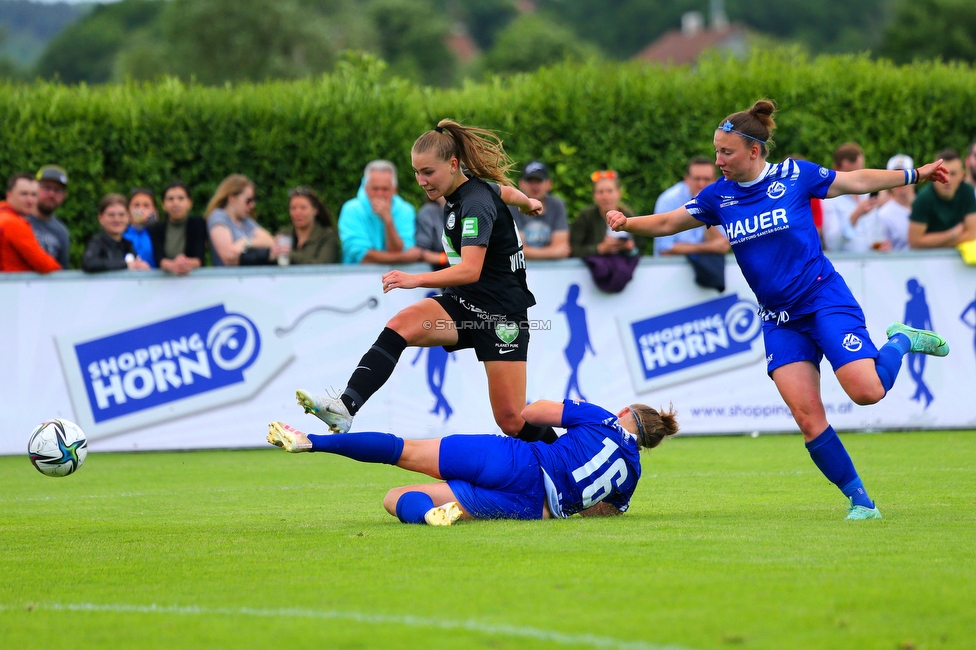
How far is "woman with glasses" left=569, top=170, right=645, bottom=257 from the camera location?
1196cm

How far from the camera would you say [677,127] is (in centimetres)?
1514

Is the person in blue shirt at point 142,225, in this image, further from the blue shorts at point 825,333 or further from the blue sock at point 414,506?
the blue shorts at point 825,333

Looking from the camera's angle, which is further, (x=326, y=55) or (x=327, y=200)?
(x=326, y=55)

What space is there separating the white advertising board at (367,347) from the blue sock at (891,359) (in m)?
4.89

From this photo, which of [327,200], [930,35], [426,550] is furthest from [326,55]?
[426,550]

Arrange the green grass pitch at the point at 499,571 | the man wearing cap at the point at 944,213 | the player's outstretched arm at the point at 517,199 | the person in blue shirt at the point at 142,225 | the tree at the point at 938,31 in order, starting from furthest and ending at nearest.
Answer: the tree at the point at 938,31
the man wearing cap at the point at 944,213
the person in blue shirt at the point at 142,225
the player's outstretched arm at the point at 517,199
the green grass pitch at the point at 499,571

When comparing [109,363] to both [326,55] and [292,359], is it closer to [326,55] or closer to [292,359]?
[292,359]

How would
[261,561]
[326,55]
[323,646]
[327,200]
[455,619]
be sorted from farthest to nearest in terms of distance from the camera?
1. [326,55]
2. [327,200]
3. [261,561]
4. [455,619]
5. [323,646]

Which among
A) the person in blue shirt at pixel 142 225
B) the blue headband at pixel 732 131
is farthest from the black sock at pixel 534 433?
the person in blue shirt at pixel 142 225

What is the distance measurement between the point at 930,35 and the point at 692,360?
171 feet

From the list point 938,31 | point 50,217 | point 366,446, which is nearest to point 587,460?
point 366,446

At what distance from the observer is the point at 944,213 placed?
12445 millimetres

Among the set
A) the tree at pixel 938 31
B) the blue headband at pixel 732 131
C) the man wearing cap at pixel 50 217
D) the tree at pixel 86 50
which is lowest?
the blue headband at pixel 732 131

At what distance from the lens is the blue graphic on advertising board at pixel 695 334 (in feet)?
38.8
